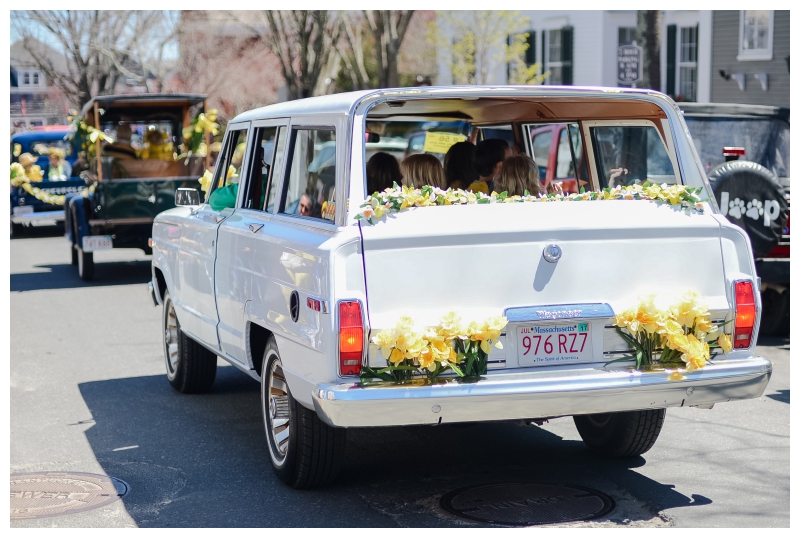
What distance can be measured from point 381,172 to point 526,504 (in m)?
2.02

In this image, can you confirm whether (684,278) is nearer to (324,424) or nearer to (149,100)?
(324,424)

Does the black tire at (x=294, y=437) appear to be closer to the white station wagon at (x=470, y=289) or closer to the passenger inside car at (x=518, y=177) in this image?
the white station wagon at (x=470, y=289)

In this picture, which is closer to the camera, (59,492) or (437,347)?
(437,347)

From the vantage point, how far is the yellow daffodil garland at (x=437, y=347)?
4695mm

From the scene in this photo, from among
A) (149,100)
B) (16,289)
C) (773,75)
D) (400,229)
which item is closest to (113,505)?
(400,229)

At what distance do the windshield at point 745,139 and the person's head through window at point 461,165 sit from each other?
419 cm

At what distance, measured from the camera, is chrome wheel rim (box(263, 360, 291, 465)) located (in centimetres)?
564

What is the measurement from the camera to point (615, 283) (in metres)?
5.09

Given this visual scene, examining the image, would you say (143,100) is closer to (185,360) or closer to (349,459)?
(185,360)

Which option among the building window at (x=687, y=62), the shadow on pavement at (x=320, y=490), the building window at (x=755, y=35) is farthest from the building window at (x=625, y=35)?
the shadow on pavement at (x=320, y=490)

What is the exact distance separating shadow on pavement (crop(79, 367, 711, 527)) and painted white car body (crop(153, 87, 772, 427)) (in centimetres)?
61

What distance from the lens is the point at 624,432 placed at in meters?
5.98

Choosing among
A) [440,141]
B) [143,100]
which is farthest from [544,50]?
[440,141]

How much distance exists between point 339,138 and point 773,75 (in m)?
19.8
